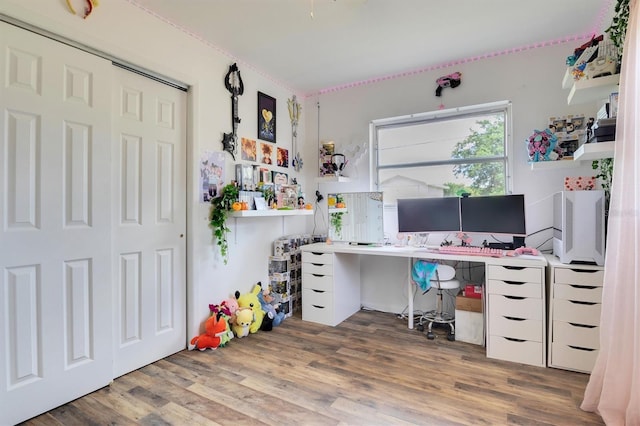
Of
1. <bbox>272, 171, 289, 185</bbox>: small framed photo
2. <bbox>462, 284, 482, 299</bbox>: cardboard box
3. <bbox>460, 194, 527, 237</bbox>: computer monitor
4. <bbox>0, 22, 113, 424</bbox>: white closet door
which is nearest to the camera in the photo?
<bbox>0, 22, 113, 424</bbox>: white closet door

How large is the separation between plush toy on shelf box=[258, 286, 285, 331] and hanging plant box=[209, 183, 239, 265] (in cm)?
68

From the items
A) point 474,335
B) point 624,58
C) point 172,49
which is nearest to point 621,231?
point 624,58

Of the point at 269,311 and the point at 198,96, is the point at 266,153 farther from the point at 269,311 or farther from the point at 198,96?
the point at 269,311

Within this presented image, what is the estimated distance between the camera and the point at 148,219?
7.66ft

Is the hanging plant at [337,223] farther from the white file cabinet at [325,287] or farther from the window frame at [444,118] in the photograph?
the window frame at [444,118]

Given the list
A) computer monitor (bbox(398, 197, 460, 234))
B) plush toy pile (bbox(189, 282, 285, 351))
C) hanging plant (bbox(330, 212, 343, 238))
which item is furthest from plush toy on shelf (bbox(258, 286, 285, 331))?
computer monitor (bbox(398, 197, 460, 234))

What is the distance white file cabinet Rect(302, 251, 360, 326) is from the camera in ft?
10.3

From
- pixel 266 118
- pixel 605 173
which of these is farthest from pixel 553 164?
pixel 266 118

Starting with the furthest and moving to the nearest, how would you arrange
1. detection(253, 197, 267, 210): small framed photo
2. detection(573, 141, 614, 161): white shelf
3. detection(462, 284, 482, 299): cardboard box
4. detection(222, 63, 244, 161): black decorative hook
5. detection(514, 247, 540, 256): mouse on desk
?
detection(253, 197, 267, 210): small framed photo, detection(222, 63, 244, 161): black decorative hook, detection(462, 284, 482, 299): cardboard box, detection(514, 247, 540, 256): mouse on desk, detection(573, 141, 614, 161): white shelf

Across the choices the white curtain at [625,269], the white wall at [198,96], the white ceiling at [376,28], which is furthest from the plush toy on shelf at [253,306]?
the white curtain at [625,269]

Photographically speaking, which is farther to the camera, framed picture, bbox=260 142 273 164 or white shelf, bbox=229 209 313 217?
framed picture, bbox=260 142 273 164

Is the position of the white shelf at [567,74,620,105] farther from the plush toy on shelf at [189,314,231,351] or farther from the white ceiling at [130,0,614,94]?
the plush toy on shelf at [189,314,231,351]

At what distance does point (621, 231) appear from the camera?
62.0 inches

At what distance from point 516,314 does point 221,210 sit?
245 centimetres
